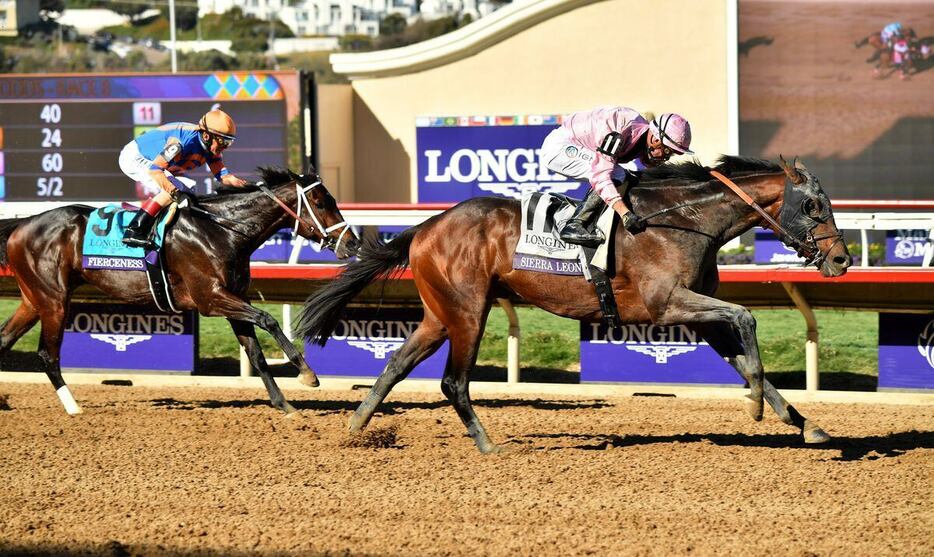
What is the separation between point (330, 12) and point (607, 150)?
2956 inches

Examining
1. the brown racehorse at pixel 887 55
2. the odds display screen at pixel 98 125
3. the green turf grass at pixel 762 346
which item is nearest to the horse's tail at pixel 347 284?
the green turf grass at pixel 762 346

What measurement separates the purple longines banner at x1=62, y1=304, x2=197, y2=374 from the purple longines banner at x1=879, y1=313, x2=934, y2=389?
527cm

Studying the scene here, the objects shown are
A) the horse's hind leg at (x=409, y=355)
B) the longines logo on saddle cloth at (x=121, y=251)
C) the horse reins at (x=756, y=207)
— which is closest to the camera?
the horse reins at (x=756, y=207)

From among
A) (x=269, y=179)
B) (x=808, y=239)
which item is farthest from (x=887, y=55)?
(x=808, y=239)

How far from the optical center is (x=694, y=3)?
835 inches

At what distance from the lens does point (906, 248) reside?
51.0 feet

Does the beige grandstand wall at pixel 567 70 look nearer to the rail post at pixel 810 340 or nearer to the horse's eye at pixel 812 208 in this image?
the rail post at pixel 810 340

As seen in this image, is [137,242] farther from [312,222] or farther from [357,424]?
[357,424]

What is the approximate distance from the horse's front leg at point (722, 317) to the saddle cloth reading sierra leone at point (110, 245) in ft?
11.4

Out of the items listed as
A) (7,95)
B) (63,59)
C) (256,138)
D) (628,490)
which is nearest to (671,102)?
(256,138)

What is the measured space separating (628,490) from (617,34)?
54.7 ft

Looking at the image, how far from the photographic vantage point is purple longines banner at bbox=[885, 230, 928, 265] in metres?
15.4

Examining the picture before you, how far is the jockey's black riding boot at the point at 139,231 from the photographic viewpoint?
8.11m

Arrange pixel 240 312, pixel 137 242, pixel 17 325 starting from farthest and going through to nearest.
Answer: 1. pixel 17 325
2. pixel 137 242
3. pixel 240 312
